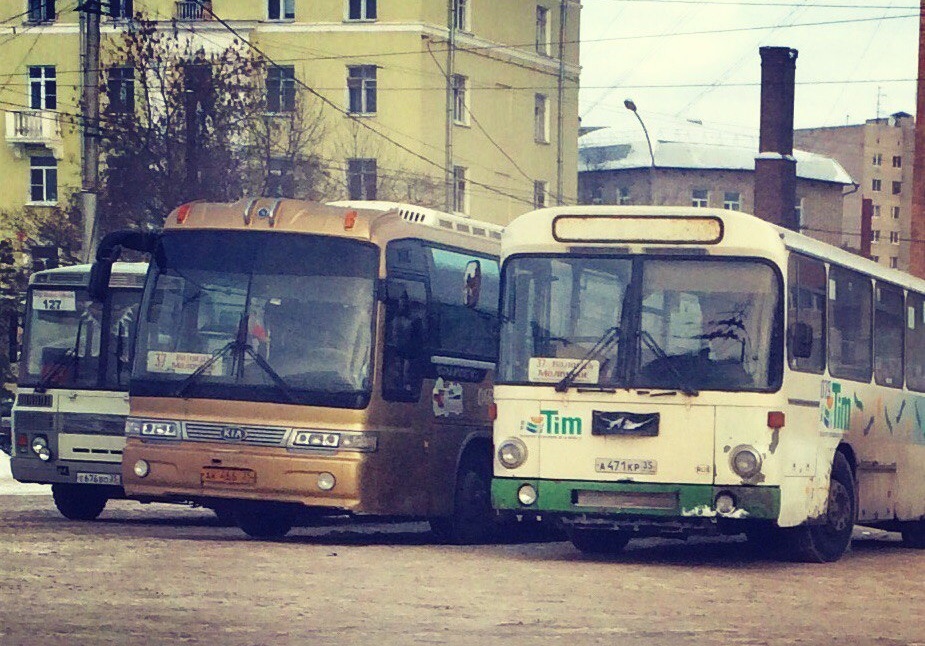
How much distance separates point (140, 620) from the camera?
11852 millimetres

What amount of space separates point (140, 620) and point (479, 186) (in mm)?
58368

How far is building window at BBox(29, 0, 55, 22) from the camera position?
7094cm

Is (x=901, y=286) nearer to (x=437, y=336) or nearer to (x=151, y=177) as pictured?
(x=437, y=336)

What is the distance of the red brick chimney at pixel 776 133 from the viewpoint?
65.2 metres

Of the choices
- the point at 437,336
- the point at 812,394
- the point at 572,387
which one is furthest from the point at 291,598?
the point at 437,336

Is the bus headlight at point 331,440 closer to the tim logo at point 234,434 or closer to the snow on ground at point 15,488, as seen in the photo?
the tim logo at point 234,434

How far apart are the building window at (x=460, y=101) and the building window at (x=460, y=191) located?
59.0 inches

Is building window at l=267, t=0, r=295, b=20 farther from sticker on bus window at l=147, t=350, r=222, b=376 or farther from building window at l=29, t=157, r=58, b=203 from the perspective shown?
sticker on bus window at l=147, t=350, r=222, b=376

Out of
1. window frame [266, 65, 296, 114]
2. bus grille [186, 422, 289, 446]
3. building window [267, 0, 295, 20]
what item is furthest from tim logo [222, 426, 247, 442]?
building window [267, 0, 295, 20]

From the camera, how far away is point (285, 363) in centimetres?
1839

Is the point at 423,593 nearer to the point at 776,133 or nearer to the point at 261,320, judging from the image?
the point at 261,320

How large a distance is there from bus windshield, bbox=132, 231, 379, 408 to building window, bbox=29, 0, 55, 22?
177 feet

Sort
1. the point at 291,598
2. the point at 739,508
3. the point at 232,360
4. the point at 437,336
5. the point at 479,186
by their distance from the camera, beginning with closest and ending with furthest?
the point at 291,598 → the point at 739,508 → the point at 232,360 → the point at 437,336 → the point at 479,186

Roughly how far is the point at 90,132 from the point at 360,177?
35543 mm
